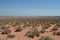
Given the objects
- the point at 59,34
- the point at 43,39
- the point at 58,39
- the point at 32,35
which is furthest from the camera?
the point at 59,34

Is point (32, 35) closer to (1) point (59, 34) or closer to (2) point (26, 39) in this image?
(2) point (26, 39)

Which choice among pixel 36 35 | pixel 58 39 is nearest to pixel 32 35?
pixel 36 35

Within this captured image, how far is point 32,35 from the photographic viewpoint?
62.4 feet

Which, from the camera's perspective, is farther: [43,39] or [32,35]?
[32,35]

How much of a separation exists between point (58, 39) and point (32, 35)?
3.56 m

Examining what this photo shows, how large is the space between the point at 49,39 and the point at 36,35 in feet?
13.1

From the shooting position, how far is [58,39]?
682 inches

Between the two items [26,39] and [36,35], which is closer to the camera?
[26,39]

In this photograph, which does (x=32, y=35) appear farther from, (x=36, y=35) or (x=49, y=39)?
(x=49, y=39)

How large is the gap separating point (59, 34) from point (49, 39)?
205 inches

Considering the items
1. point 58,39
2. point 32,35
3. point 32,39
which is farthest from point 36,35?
point 58,39

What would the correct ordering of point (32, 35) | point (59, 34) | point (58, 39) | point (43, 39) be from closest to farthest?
point (43, 39) < point (58, 39) < point (32, 35) < point (59, 34)

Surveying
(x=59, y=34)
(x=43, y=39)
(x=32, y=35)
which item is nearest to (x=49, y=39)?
(x=43, y=39)

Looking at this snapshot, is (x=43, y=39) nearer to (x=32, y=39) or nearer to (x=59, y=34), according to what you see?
(x=32, y=39)
